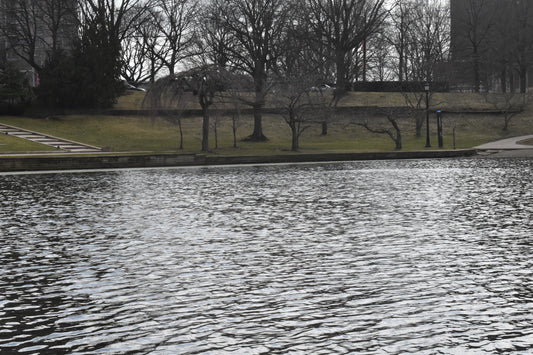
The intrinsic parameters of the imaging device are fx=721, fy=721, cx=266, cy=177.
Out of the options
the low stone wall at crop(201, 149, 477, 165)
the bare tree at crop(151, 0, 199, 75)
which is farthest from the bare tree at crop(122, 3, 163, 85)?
the low stone wall at crop(201, 149, 477, 165)

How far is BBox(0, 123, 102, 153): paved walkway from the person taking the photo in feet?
141

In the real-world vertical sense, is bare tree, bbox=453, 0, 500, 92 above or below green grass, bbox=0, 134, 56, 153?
above

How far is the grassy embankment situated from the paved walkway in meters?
1.51

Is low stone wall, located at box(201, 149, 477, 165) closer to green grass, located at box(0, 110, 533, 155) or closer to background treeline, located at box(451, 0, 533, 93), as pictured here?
green grass, located at box(0, 110, 533, 155)

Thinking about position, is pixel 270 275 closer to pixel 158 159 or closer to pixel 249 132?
pixel 158 159

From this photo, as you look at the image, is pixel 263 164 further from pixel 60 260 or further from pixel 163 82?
pixel 60 260

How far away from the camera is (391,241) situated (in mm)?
11211

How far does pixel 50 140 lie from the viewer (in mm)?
46000

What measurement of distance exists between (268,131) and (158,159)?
72.3 feet

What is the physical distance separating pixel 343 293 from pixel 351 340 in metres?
1.69

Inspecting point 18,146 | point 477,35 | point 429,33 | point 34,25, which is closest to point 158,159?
point 18,146

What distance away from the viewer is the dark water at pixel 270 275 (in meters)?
6.25

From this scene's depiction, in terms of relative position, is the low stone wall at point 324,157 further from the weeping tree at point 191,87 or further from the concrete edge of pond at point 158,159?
the weeping tree at point 191,87

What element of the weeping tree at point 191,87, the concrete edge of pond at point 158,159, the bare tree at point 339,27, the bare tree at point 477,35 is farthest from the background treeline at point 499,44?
the weeping tree at point 191,87
